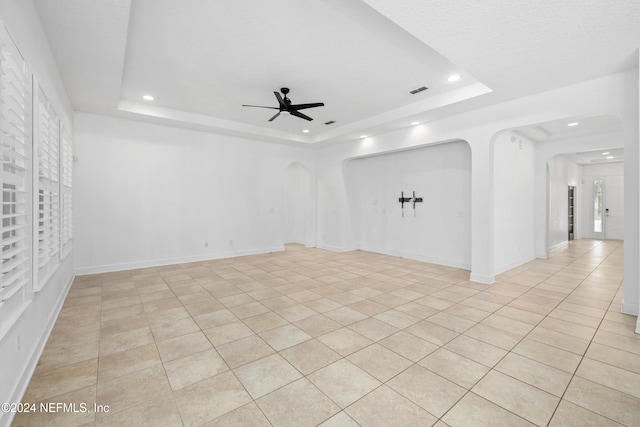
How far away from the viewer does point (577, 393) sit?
6.68ft

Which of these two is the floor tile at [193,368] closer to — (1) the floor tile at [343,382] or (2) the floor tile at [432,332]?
(1) the floor tile at [343,382]

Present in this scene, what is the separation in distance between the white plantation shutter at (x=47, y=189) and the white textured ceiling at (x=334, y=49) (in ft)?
2.71

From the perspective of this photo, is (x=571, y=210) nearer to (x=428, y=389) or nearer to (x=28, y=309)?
(x=428, y=389)

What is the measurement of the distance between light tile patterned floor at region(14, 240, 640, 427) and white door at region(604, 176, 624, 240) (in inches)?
312

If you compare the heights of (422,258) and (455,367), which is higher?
(422,258)

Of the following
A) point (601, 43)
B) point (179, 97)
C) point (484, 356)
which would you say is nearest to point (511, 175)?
point (601, 43)

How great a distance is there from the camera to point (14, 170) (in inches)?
82.4

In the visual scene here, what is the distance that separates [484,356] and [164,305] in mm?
3743

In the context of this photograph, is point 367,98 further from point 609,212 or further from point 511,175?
point 609,212

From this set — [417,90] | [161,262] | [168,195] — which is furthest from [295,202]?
[417,90]

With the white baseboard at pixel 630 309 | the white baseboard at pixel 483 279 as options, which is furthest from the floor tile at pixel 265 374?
the white baseboard at pixel 630 309

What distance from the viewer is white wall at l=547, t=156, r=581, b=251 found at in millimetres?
7742

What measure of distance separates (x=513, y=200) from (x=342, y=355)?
5.54 meters

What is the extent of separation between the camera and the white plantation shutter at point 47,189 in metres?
2.71
